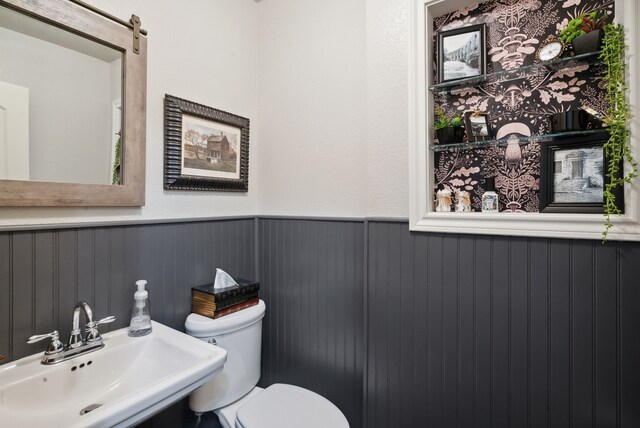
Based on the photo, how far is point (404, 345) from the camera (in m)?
1.29

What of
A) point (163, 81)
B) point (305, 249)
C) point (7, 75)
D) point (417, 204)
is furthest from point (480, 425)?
point (7, 75)

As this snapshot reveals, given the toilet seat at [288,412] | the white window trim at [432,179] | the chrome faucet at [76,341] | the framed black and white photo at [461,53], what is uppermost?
the framed black and white photo at [461,53]

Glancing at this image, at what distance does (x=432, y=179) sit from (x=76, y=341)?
146 centimetres

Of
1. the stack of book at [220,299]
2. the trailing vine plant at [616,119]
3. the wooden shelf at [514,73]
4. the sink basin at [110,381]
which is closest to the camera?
the sink basin at [110,381]

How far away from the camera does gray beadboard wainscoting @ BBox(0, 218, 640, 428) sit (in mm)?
968

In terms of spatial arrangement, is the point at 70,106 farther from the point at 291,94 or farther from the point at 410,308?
the point at 410,308

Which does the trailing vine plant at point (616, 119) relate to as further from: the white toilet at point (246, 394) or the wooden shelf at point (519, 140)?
the white toilet at point (246, 394)

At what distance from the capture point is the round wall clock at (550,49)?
107 cm

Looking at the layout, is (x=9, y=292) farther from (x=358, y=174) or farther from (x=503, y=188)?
(x=503, y=188)

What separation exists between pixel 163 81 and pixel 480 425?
1931 millimetres

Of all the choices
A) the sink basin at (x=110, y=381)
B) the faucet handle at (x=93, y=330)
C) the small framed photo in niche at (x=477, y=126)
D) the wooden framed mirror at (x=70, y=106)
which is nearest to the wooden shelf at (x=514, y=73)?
the small framed photo in niche at (x=477, y=126)

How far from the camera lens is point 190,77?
149cm

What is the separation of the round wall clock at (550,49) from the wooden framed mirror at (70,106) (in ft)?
5.12

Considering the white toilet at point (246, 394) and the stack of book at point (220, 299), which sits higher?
the stack of book at point (220, 299)
